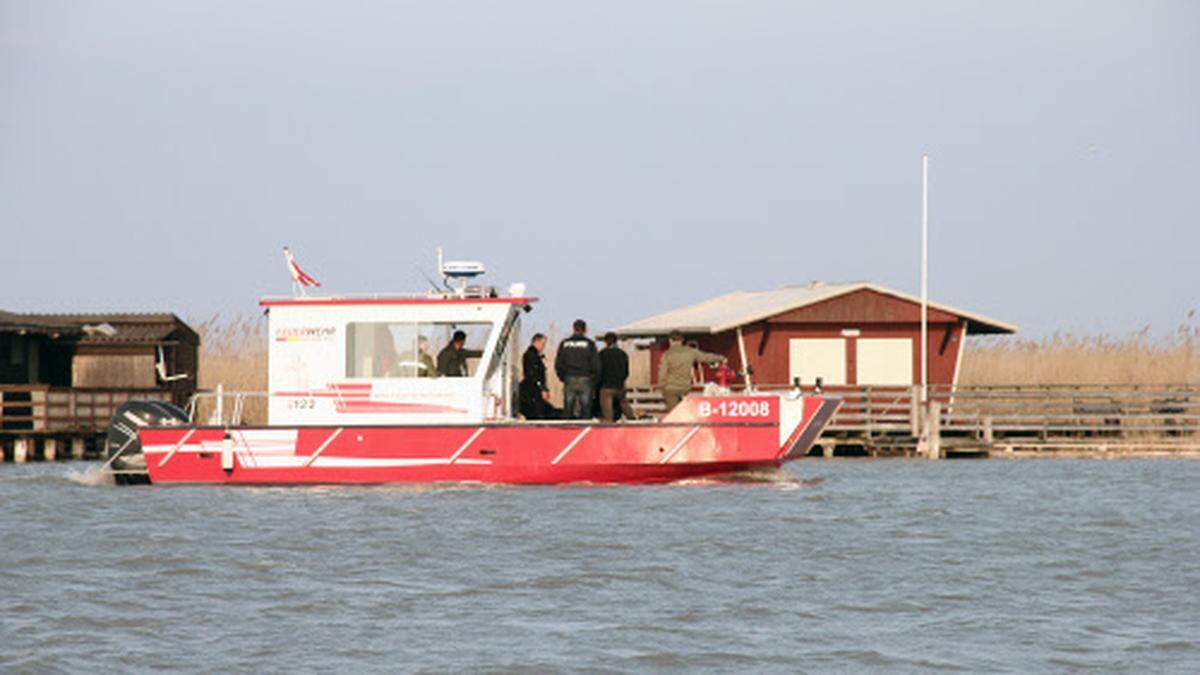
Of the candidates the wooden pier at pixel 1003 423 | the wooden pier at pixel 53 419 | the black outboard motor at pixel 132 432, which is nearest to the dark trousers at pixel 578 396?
the black outboard motor at pixel 132 432

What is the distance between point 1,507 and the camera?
24625mm

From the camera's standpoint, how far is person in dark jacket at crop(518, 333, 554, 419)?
984 inches

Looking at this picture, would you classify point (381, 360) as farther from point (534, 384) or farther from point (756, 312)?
point (756, 312)

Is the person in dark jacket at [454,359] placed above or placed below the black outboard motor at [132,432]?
above

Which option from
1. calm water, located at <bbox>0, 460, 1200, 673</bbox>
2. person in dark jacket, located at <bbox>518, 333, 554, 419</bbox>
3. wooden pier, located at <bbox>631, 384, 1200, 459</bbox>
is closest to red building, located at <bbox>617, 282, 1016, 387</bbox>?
wooden pier, located at <bbox>631, 384, 1200, 459</bbox>

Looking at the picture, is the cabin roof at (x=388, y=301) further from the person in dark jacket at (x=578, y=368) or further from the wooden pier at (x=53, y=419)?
the wooden pier at (x=53, y=419)

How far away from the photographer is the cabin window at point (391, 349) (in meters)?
24.7

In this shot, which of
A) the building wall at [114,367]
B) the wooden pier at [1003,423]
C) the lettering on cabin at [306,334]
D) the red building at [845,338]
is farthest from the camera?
the building wall at [114,367]

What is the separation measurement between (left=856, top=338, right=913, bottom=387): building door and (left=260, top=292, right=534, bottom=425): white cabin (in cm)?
1713

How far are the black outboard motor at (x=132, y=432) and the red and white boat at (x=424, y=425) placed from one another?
19.4 inches

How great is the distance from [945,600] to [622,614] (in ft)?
8.64

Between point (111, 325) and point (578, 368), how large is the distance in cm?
2130

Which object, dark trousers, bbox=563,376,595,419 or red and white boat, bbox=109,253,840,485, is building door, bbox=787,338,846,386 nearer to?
red and white boat, bbox=109,253,840,485

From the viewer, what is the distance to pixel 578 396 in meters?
24.8
